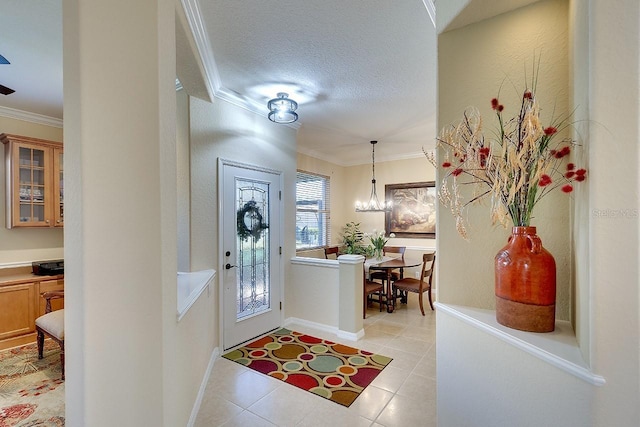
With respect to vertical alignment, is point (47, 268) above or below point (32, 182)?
below

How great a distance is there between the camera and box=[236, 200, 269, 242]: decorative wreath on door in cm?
346

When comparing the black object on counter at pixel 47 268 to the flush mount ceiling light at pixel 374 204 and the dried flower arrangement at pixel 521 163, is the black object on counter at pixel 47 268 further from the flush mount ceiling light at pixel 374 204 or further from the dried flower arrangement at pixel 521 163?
the flush mount ceiling light at pixel 374 204

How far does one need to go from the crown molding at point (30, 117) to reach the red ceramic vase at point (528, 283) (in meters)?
5.13

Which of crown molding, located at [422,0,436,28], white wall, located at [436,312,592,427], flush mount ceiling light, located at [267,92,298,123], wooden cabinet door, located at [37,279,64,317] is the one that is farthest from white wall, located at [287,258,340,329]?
wooden cabinet door, located at [37,279,64,317]

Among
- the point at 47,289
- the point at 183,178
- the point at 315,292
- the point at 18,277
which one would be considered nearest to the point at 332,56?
the point at 183,178

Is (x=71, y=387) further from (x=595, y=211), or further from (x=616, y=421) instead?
(x=595, y=211)

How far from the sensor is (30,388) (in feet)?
8.41

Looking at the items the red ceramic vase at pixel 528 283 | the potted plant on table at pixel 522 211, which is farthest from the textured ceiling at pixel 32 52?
the red ceramic vase at pixel 528 283

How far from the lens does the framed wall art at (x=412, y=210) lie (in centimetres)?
564

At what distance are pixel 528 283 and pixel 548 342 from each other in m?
0.23

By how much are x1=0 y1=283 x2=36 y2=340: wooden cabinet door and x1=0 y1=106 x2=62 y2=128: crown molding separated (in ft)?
6.56

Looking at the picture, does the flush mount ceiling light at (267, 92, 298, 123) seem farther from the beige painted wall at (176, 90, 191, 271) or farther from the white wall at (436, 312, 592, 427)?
the white wall at (436, 312, 592, 427)

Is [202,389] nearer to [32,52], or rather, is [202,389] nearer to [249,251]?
[249,251]

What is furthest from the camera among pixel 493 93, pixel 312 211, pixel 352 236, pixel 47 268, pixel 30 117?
pixel 352 236
